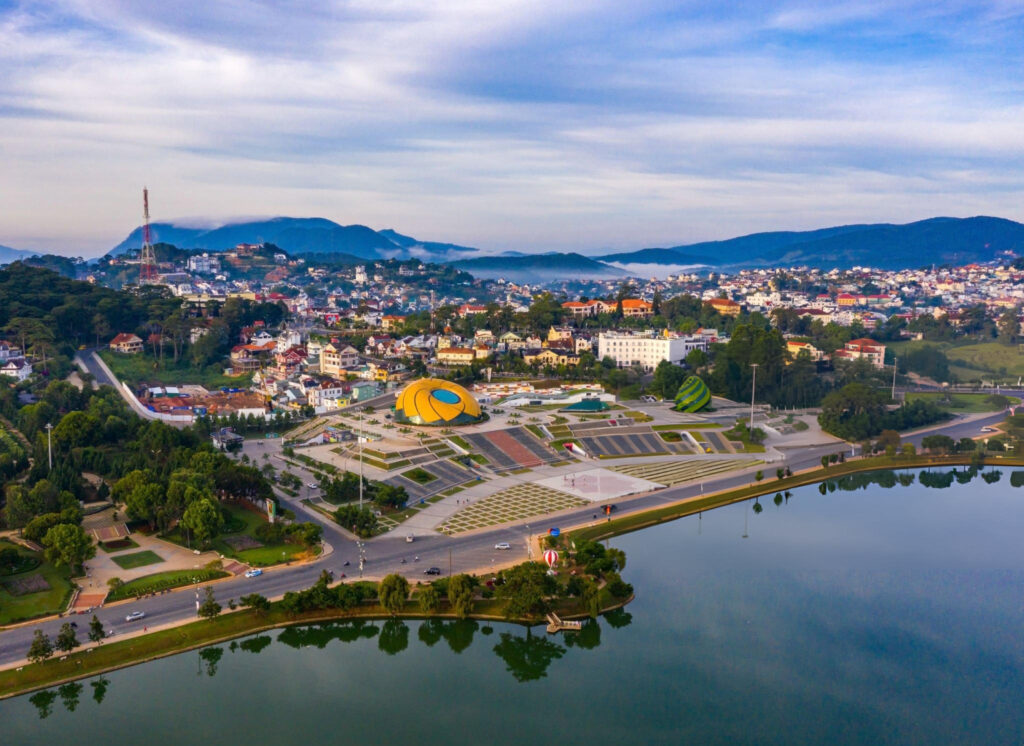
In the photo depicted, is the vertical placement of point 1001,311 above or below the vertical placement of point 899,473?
above

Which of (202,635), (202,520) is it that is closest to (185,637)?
(202,635)

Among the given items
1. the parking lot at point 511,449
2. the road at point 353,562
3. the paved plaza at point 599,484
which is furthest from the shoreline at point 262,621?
the parking lot at point 511,449

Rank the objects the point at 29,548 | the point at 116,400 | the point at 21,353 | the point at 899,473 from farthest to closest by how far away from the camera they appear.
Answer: the point at 21,353 < the point at 116,400 < the point at 899,473 < the point at 29,548

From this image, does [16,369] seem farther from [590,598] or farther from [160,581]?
[590,598]

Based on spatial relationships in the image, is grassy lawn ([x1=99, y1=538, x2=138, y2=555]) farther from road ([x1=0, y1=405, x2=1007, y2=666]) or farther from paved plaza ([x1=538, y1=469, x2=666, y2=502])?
paved plaza ([x1=538, y1=469, x2=666, y2=502])

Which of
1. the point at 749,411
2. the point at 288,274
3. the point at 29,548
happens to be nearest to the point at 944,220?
the point at 288,274

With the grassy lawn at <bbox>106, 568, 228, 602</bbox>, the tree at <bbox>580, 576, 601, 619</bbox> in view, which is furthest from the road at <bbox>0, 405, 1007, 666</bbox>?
the tree at <bbox>580, 576, 601, 619</bbox>

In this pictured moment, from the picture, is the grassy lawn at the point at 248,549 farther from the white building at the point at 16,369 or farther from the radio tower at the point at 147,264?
the radio tower at the point at 147,264

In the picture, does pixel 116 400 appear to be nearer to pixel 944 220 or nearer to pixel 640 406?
pixel 640 406
